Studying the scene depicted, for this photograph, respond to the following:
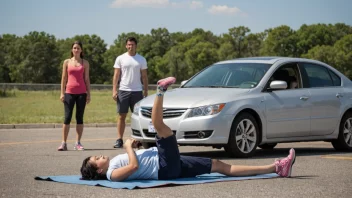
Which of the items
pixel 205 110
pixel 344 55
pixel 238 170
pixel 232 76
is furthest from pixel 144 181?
pixel 344 55

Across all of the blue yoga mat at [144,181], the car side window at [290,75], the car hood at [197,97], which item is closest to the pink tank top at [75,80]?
the car hood at [197,97]

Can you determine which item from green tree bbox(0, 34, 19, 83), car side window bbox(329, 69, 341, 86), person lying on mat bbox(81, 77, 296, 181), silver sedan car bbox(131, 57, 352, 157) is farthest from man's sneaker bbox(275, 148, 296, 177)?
green tree bbox(0, 34, 19, 83)

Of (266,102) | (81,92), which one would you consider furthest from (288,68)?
(81,92)

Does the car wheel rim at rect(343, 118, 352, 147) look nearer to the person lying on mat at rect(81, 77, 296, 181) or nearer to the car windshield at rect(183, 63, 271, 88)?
the car windshield at rect(183, 63, 271, 88)

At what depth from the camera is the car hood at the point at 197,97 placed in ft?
38.5

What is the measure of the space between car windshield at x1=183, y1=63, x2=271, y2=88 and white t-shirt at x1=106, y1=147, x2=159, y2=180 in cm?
424

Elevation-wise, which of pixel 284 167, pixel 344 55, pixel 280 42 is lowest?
pixel 284 167

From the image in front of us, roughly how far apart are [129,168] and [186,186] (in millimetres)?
645

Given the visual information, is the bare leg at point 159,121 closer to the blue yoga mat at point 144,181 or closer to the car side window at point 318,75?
the blue yoga mat at point 144,181

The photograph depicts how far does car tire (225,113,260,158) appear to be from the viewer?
11.8m

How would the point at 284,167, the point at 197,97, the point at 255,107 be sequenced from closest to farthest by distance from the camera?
the point at 284,167, the point at 197,97, the point at 255,107

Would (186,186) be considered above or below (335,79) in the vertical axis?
below

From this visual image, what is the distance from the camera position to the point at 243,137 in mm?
12000

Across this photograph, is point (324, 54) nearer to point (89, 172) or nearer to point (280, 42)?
point (280, 42)
